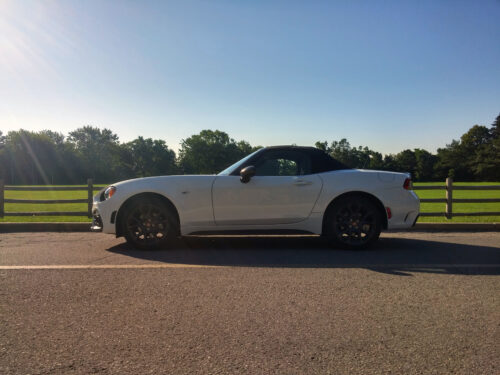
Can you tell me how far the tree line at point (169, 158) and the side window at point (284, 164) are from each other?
61.9m

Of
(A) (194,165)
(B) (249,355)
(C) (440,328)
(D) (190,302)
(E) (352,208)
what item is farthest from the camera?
(A) (194,165)

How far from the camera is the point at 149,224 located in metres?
5.24

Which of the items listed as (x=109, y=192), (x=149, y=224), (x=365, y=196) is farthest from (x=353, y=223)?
(x=109, y=192)

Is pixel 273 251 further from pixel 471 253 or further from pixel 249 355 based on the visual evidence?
pixel 249 355

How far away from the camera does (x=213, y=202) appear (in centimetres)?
A: 525

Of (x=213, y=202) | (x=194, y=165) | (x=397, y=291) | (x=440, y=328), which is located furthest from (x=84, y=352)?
(x=194, y=165)

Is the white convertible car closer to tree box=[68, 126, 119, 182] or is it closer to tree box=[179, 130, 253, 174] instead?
tree box=[68, 126, 119, 182]

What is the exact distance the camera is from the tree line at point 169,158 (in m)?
79.9

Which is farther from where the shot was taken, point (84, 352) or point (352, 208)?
point (352, 208)

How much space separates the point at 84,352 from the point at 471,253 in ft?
16.3

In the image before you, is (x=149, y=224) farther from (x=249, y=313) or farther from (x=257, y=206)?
(x=249, y=313)

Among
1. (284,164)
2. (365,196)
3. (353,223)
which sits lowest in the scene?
(353,223)

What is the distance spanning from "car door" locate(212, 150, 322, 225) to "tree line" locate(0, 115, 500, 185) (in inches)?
2449

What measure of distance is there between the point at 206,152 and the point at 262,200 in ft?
320
